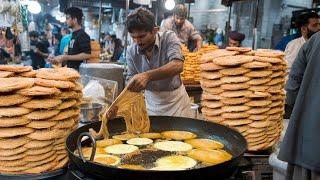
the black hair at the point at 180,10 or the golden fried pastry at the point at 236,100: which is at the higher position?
the black hair at the point at 180,10

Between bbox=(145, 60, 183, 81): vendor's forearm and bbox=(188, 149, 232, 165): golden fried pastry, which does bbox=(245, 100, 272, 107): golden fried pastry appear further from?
bbox=(145, 60, 183, 81): vendor's forearm

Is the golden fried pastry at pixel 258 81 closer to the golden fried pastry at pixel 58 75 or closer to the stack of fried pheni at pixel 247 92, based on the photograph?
the stack of fried pheni at pixel 247 92

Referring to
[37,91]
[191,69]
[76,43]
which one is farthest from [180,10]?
[37,91]

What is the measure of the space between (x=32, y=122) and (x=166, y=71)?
151cm

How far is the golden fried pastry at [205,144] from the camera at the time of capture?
244 cm

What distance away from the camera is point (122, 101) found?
8.02 ft

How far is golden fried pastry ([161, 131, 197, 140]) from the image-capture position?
2639 mm

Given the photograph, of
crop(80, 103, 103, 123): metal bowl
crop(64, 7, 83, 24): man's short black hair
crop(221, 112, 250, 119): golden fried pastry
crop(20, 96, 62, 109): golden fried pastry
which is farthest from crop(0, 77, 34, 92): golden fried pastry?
crop(64, 7, 83, 24): man's short black hair

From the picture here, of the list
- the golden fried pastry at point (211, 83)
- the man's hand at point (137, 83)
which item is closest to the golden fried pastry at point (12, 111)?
the man's hand at point (137, 83)

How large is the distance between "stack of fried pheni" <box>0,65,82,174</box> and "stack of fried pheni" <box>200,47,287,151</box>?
1.16 m

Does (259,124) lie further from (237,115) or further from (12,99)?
(12,99)

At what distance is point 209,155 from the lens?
7.33ft

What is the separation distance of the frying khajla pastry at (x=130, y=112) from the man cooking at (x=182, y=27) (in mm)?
4163

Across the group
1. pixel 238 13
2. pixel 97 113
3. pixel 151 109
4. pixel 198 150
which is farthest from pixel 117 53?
pixel 198 150
